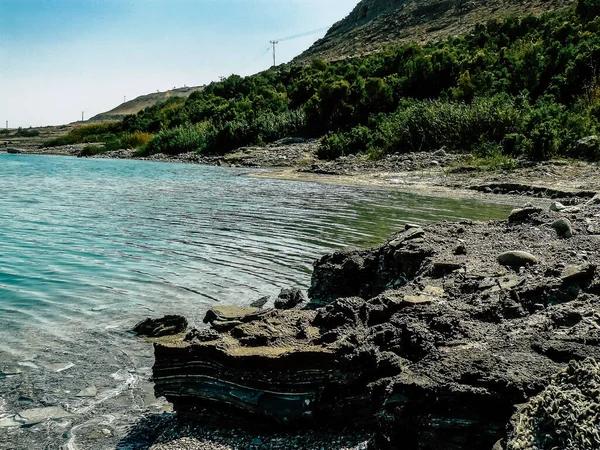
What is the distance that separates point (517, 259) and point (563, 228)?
1.49m

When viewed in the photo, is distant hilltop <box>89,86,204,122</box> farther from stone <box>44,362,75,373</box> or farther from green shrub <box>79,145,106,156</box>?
stone <box>44,362,75,373</box>

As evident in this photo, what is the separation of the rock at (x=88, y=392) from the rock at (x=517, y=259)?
3571 millimetres

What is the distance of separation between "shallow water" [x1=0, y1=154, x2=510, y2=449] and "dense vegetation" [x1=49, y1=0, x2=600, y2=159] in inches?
333

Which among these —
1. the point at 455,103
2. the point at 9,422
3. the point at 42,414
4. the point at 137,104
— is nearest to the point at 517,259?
the point at 42,414

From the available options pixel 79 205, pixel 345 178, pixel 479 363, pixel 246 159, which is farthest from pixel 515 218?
pixel 246 159

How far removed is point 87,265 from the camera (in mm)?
8891

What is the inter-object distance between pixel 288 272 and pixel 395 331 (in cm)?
468

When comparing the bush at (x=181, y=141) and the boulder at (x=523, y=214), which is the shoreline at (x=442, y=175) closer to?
the boulder at (x=523, y=214)

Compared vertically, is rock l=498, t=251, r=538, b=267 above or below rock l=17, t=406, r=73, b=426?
above

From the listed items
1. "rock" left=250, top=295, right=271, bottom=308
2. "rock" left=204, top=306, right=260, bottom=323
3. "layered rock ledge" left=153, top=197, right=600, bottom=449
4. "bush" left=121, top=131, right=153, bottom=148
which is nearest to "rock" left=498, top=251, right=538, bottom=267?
"layered rock ledge" left=153, top=197, right=600, bottom=449

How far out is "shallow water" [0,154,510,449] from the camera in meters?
4.51

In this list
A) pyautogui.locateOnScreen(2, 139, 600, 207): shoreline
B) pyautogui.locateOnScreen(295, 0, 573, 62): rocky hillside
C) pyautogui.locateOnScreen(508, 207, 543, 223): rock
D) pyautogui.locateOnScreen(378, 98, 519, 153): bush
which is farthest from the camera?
pyautogui.locateOnScreen(295, 0, 573, 62): rocky hillside

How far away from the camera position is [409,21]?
8375 cm

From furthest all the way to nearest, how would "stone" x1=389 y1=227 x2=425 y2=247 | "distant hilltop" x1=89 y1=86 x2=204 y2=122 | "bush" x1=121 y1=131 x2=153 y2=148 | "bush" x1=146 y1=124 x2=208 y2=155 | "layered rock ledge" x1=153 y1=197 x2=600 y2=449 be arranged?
"distant hilltop" x1=89 y1=86 x2=204 y2=122 → "bush" x1=121 y1=131 x2=153 y2=148 → "bush" x1=146 y1=124 x2=208 y2=155 → "stone" x1=389 y1=227 x2=425 y2=247 → "layered rock ledge" x1=153 y1=197 x2=600 y2=449
